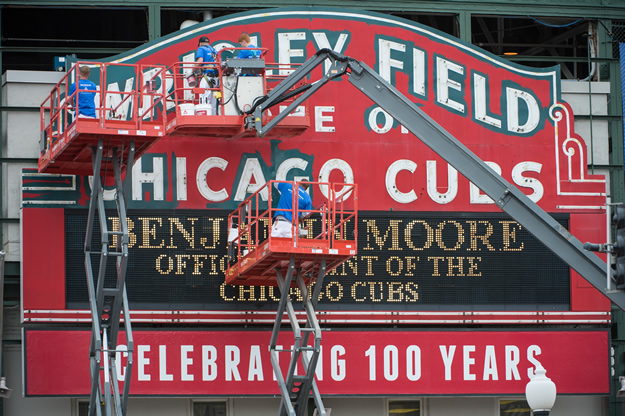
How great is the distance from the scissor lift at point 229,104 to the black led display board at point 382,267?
1762 mm

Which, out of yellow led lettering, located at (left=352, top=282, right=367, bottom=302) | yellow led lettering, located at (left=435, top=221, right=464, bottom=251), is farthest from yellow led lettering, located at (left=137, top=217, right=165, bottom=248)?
yellow led lettering, located at (left=435, top=221, right=464, bottom=251)

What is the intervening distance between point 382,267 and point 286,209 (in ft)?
10.5

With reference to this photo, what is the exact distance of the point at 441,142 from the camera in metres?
24.3

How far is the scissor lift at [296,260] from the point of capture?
22734mm

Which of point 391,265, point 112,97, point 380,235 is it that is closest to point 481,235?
point 391,265

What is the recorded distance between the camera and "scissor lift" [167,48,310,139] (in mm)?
24203

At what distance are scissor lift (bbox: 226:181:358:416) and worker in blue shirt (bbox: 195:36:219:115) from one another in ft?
6.87

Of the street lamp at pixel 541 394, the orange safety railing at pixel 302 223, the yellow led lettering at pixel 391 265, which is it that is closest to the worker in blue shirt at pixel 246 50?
the orange safety railing at pixel 302 223

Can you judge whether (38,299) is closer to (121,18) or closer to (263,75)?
(263,75)

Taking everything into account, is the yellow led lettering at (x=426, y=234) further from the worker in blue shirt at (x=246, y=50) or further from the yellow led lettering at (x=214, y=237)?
the worker in blue shirt at (x=246, y=50)

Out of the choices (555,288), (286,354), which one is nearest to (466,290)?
(555,288)

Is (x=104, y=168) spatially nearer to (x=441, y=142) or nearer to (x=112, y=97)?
(x=112, y=97)

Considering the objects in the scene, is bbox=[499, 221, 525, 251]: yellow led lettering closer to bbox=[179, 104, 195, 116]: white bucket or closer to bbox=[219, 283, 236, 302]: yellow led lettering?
bbox=[219, 283, 236, 302]: yellow led lettering

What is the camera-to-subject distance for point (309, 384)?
23203mm
